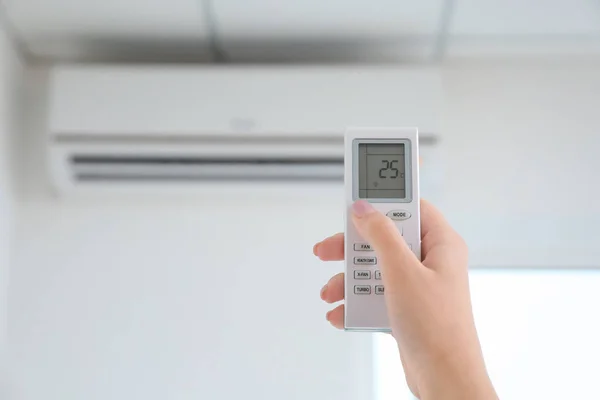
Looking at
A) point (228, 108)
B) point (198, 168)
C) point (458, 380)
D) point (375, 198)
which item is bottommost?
point (458, 380)

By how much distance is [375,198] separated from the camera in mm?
1087

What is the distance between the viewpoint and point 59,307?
80.4 inches

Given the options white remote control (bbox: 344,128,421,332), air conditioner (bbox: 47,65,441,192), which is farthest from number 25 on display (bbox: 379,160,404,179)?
air conditioner (bbox: 47,65,441,192)

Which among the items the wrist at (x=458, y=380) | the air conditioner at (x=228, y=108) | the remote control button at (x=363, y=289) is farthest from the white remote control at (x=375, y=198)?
the air conditioner at (x=228, y=108)

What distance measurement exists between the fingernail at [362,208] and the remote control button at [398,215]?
0.06 meters

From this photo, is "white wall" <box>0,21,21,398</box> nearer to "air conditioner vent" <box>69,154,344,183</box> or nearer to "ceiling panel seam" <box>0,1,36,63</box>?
"ceiling panel seam" <box>0,1,36,63</box>

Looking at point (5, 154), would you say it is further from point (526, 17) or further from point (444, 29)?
point (526, 17)

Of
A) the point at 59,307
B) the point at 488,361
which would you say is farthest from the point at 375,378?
the point at 59,307

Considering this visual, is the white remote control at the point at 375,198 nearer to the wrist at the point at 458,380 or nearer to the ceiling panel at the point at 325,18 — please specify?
the wrist at the point at 458,380

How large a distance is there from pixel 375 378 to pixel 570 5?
1.05 metres

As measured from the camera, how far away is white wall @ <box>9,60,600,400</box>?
2.01 m

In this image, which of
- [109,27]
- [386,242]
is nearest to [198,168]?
[109,27]

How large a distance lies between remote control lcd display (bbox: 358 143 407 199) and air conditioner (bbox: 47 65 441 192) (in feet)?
2.59

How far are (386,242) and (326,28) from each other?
109 centimetres
